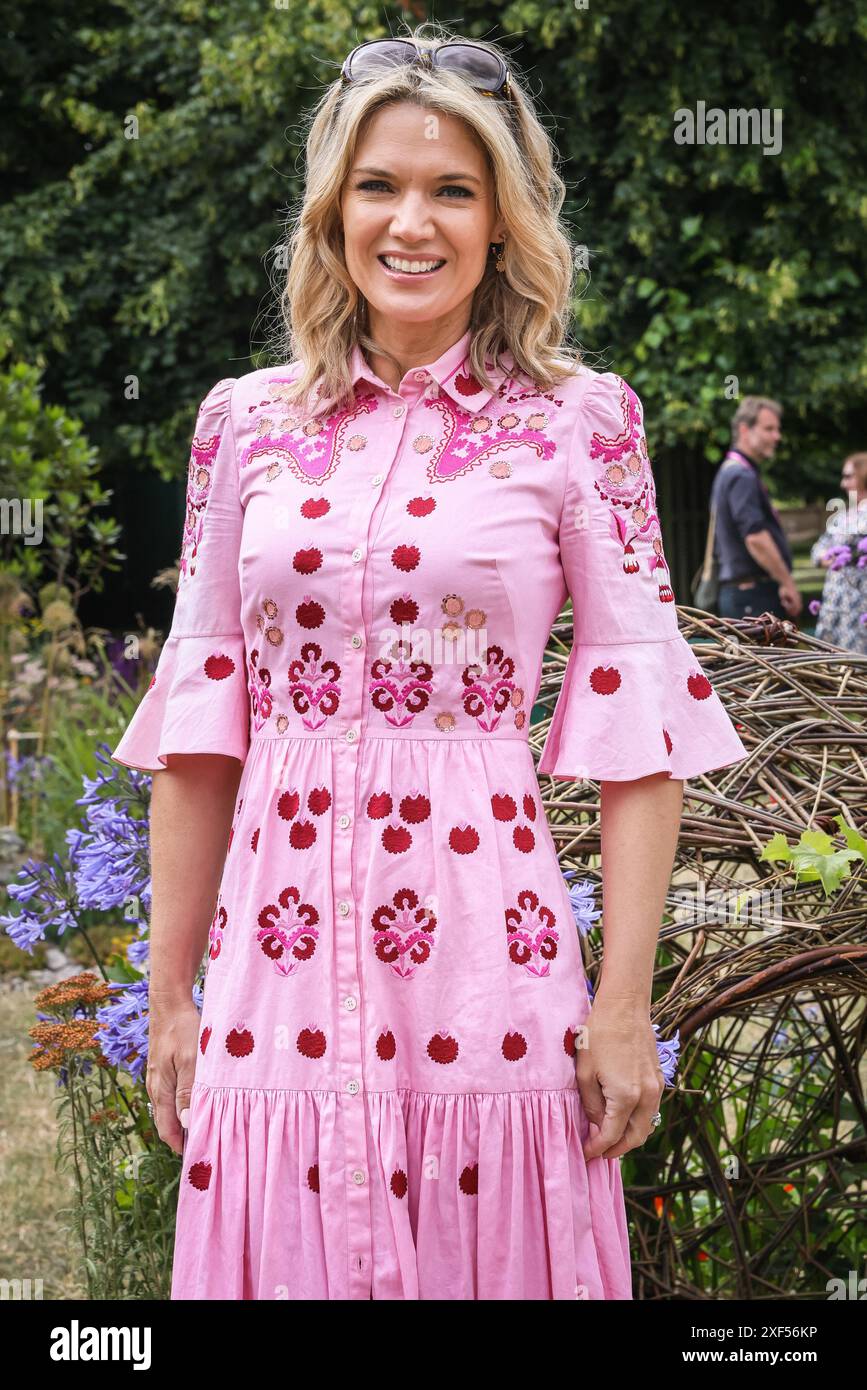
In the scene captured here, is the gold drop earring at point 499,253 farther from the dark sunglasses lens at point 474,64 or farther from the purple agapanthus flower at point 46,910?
the purple agapanthus flower at point 46,910

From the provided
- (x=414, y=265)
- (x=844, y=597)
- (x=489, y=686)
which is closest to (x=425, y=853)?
(x=489, y=686)

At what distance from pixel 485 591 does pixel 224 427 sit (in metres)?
0.42

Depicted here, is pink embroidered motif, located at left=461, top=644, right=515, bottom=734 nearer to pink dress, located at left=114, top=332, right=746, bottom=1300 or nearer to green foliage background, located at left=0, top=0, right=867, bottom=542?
pink dress, located at left=114, top=332, right=746, bottom=1300

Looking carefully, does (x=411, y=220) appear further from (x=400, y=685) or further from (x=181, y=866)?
(x=181, y=866)

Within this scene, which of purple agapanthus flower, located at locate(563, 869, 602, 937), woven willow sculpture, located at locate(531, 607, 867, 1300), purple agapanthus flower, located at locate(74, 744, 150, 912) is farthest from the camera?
purple agapanthus flower, located at locate(74, 744, 150, 912)

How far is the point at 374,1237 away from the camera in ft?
5.12

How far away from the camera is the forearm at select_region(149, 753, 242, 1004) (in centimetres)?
178

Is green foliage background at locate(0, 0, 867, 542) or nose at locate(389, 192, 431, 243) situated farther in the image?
green foliage background at locate(0, 0, 867, 542)

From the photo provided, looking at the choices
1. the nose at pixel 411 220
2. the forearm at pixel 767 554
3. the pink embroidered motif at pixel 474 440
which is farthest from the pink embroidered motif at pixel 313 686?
the forearm at pixel 767 554

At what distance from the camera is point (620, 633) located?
5.46 ft

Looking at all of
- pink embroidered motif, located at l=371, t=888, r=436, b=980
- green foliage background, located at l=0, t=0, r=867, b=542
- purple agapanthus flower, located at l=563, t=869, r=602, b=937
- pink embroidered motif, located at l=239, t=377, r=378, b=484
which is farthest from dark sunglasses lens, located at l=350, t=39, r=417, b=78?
green foliage background, located at l=0, t=0, r=867, b=542

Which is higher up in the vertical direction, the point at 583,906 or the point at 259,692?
the point at 259,692

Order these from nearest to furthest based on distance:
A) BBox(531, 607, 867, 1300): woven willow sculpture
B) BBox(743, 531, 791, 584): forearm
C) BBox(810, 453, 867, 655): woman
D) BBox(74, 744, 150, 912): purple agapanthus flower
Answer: BBox(531, 607, 867, 1300): woven willow sculpture < BBox(74, 744, 150, 912): purple agapanthus flower < BBox(810, 453, 867, 655): woman < BBox(743, 531, 791, 584): forearm

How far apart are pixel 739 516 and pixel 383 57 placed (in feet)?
20.3
